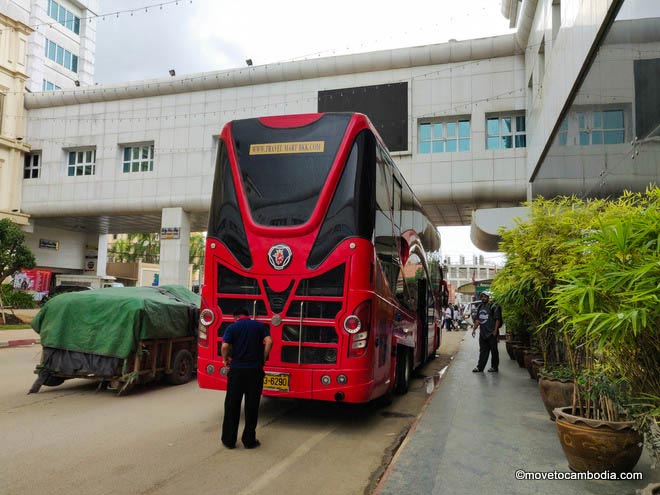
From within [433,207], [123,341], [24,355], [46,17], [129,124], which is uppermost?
[46,17]

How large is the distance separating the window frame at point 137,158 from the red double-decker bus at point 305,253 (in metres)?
23.8

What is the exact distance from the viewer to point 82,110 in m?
30.7

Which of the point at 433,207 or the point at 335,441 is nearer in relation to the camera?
the point at 335,441

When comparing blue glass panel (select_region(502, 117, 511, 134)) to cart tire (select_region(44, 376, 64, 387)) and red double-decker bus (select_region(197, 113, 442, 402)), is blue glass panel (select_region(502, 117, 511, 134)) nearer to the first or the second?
red double-decker bus (select_region(197, 113, 442, 402))

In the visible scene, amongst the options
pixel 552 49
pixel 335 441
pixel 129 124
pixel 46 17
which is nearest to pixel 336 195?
pixel 335 441

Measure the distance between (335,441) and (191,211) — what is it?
23853 millimetres

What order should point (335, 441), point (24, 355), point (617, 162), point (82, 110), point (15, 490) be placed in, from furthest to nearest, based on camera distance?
point (82, 110) < point (24, 355) < point (617, 162) < point (335, 441) < point (15, 490)

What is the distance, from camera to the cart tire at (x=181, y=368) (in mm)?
9578

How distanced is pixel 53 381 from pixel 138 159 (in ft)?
75.4

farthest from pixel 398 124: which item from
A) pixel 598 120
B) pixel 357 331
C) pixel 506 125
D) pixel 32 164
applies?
pixel 32 164

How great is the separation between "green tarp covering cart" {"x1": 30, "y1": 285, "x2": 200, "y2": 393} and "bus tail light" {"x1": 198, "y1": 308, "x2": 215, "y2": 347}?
5.81 ft

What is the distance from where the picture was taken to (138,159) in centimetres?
2981

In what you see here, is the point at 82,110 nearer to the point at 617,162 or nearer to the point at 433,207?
the point at 433,207

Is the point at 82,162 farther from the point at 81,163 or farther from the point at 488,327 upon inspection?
the point at 488,327
